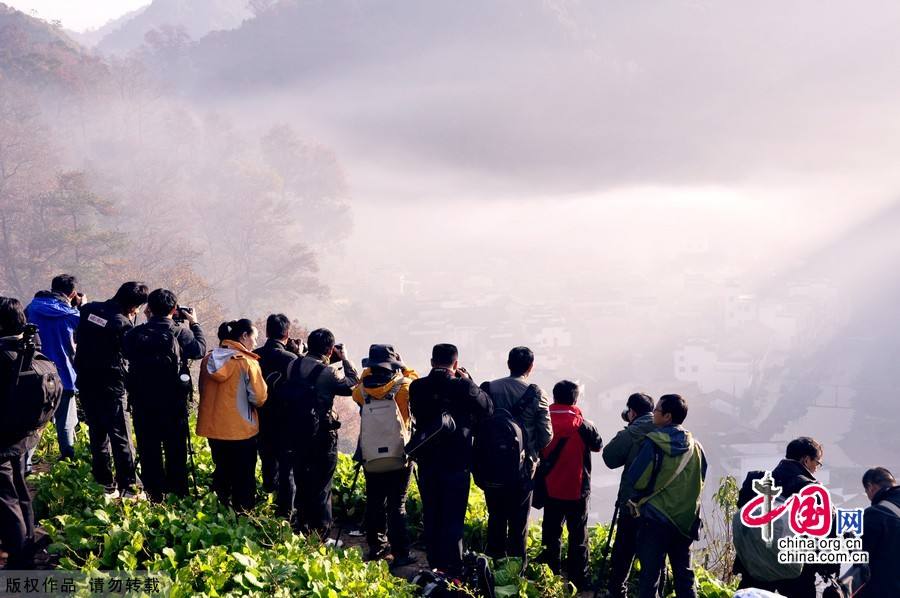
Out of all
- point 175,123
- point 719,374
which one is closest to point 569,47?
point 719,374

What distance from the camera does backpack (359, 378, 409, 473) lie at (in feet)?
18.4

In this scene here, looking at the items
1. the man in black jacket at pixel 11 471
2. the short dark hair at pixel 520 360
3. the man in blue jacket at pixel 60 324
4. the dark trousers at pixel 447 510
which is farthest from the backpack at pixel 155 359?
the short dark hair at pixel 520 360

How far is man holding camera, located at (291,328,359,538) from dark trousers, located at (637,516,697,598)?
2756 mm

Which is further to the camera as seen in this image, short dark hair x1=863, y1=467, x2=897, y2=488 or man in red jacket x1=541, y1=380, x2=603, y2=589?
man in red jacket x1=541, y1=380, x2=603, y2=589

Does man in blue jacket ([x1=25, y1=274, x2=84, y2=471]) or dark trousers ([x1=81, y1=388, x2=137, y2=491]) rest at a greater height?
man in blue jacket ([x1=25, y1=274, x2=84, y2=471])

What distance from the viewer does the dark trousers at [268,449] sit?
607cm

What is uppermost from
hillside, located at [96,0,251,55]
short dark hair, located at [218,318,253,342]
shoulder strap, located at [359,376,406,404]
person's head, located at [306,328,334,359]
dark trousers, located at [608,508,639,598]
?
hillside, located at [96,0,251,55]

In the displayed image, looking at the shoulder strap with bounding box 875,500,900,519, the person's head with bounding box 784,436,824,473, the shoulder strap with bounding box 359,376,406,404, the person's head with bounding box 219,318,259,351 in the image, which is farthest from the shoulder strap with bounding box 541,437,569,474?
the person's head with bounding box 219,318,259,351

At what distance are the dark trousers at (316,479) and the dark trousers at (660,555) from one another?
2.76 metres

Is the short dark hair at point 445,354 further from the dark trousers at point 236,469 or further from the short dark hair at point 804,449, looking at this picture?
the short dark hair at point 804,449

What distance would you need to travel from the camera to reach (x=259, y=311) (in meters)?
44.3

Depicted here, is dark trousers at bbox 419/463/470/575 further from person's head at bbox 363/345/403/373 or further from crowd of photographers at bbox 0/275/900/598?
person's head at bbox 363/345/403/373

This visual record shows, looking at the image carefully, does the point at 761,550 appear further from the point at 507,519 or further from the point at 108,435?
the point at 108,435

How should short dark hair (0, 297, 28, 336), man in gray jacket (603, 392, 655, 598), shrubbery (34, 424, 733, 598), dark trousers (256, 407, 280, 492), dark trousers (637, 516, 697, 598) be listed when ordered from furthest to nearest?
dark trousers (256, 407, 280, 492)
man in gray jacket (603, 392, 655, 598)
dark trousers (637, 516, 697, 598)
short dark hair (0, 297, 28, 336)
shrubbery (34, 424, 733, 598)
